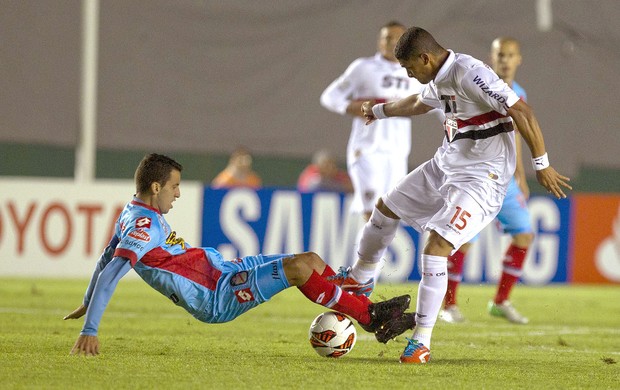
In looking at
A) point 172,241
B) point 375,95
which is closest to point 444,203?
point 172,241

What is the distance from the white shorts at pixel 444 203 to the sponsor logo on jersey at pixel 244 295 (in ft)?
3.45

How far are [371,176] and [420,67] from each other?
13.5ft

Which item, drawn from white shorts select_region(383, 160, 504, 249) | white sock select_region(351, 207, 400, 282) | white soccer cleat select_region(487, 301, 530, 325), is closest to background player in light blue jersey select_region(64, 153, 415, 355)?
white shorts select_region(383, 160, 504, 249)

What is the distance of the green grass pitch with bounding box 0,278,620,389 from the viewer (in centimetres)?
531

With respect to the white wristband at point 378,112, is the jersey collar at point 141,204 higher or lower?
lower

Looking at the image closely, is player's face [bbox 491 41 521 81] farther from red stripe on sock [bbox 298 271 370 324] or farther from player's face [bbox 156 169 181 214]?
player's face [bbox 156 169 181 214]

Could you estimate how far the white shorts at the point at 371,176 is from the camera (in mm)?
10250

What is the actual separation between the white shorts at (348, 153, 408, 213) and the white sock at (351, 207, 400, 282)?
3.18 m

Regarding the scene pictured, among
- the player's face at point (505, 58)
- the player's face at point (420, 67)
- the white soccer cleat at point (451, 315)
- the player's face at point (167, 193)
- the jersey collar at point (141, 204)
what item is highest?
the player's face at point (505, 58)

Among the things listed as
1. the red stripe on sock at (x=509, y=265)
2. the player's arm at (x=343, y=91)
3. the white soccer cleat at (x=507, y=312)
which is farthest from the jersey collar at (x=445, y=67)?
the player's arm at (x=343, y=91)

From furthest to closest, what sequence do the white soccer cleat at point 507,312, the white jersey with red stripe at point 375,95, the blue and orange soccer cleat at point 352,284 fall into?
the white jersey with red stripe at point 375,95 → the white soccer cleat at point 507,312 → the blue and orange soccer cleat at point 352,284

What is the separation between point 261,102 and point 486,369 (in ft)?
31.7

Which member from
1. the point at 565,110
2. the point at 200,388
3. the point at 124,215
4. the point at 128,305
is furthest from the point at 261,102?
the point at 200,388

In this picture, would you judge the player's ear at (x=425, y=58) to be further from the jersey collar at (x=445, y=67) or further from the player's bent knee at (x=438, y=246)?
the player's bent knee at (x=438, y=246)
